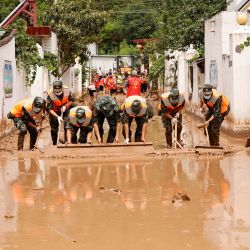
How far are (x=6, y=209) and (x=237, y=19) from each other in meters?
10.7

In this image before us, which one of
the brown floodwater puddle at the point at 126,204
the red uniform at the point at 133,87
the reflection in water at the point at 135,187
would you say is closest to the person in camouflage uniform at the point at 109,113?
the brown floodwater puddle at the point at 126,204

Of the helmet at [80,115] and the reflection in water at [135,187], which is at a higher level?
the helmet at [80,115]

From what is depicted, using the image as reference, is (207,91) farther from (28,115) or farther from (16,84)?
(16,84)

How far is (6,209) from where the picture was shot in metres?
8.12

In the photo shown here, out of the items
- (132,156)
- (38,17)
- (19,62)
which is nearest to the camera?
(132,156)

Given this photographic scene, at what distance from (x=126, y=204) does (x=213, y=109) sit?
6.19 meters

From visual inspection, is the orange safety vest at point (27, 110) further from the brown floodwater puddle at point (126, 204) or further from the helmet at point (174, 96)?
the helmet at point (174, 96)

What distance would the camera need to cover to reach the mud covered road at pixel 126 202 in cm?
663

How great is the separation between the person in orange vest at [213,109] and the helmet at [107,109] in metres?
1.85

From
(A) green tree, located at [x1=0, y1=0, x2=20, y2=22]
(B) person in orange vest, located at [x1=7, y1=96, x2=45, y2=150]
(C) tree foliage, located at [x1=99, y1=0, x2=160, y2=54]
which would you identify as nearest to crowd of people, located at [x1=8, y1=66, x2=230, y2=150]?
(B) person in orange vest, located at [x1=7, y1=96, x2=45, y2=150]

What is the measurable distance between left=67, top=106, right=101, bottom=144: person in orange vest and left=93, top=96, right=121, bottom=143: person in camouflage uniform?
297 millimetres

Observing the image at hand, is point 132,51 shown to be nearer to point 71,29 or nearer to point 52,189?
point 71,29

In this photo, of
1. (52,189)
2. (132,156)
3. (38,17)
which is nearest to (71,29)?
(38,17)

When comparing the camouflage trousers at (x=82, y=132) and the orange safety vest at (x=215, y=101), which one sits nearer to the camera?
the camouflage trousers at (x=82, y=132)
